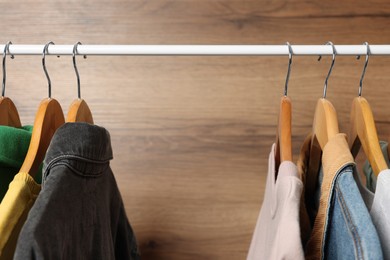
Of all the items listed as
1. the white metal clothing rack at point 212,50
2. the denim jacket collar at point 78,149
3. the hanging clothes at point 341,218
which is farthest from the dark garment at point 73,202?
the hanging clothes at point 341,218

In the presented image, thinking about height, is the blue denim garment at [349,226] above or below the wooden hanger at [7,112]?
below

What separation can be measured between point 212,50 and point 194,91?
27cm

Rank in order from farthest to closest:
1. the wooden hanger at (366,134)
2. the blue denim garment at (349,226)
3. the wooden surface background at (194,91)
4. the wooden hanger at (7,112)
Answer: the wooden surface background at (194,91) < the wooden hanger at (7,112) < the wooden hanger at (366,134) < the blue denim garment at (349,226)

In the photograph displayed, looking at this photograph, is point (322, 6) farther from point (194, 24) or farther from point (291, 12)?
point (194, 24)

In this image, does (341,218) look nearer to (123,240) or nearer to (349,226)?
(349,226)

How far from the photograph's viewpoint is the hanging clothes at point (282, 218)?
45 centimetres

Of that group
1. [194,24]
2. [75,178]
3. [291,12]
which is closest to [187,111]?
[194,24]

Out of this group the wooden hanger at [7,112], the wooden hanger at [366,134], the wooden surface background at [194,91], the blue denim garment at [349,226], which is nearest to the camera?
the blue denim garment at [349,226]

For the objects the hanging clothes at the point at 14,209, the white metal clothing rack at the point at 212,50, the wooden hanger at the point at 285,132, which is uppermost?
the white metal clothing rack at the point at 212,50

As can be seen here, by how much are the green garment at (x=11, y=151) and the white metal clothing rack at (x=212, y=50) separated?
0.38ft

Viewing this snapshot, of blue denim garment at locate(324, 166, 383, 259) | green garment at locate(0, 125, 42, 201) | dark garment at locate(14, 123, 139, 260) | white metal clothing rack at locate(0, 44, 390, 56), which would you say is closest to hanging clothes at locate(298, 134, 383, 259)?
blue denim garment at locate(324, 166, 383, 259)

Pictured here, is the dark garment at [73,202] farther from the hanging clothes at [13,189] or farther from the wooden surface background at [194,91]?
the wooden surface background at [194,91]

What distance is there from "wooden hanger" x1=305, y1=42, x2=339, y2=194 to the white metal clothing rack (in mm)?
25

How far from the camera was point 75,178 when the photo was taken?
0.50 metres
